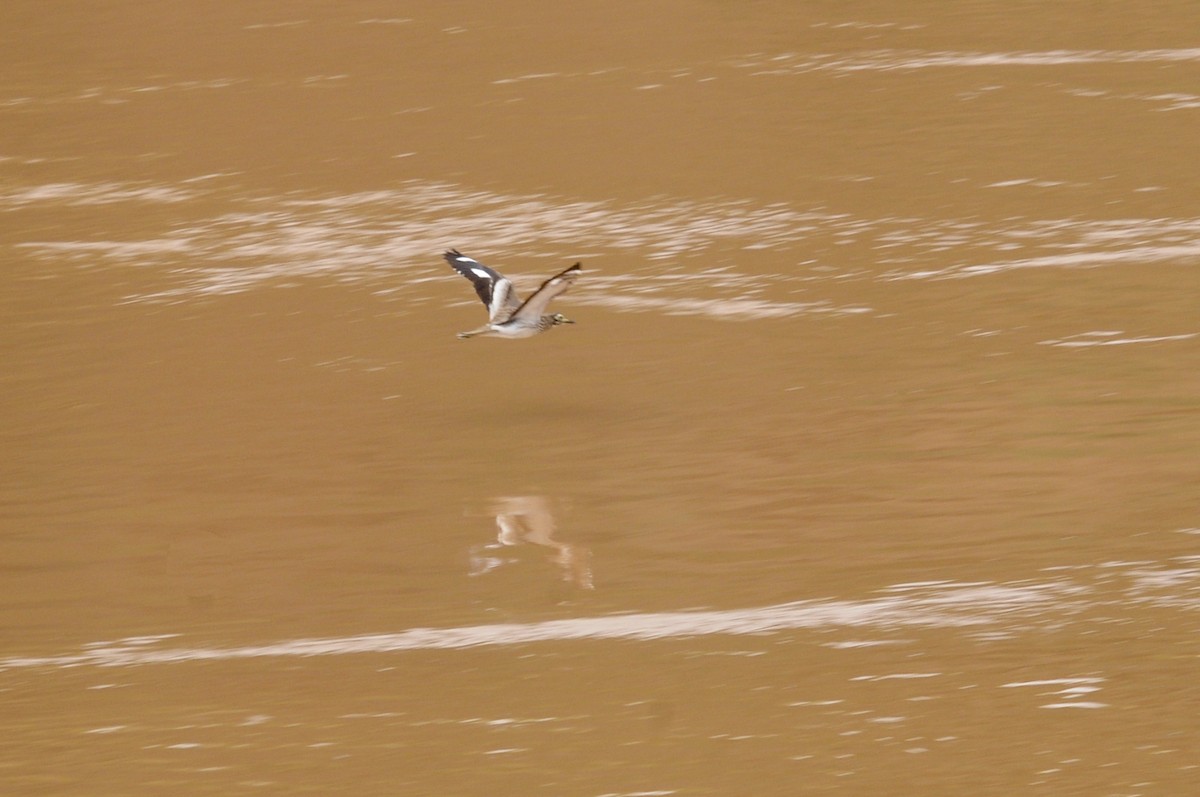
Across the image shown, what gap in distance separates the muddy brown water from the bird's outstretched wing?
472 mm

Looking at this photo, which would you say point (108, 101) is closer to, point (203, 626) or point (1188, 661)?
point (203, 626)

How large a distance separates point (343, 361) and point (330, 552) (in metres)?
1.89

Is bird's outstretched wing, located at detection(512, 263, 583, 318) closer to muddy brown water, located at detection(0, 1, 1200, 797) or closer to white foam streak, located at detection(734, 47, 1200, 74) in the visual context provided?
muddy brown water, located at detection(0, 1, 1200, 797)

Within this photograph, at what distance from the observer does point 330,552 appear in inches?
228

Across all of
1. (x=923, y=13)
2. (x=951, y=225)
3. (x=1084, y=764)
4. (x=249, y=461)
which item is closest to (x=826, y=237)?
(x=951, y=225)

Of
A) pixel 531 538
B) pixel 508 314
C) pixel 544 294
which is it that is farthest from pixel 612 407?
pixel 531 538

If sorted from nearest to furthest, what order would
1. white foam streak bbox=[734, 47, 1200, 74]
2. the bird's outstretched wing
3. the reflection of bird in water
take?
the reflection of bird in water → the bird's outstretched wing → white foam streak bbox=[734, 47, 1200, 74]

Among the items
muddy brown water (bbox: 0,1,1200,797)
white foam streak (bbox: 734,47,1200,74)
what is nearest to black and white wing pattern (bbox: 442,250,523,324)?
muddy brown water (bbox: 0,1,1200,797)

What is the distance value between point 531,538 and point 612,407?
3.94 ft

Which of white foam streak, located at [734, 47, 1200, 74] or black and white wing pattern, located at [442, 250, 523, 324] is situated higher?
white foam streak, located at [734, 47, 1200, 74]

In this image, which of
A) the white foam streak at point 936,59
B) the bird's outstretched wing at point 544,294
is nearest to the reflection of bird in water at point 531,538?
the bird's outstretched wing at point 544,294

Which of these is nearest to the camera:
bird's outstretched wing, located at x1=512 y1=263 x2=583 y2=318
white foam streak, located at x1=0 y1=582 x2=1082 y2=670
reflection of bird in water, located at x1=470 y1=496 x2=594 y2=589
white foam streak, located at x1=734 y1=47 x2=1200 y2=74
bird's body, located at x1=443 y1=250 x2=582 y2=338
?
white foam streak, located at x1=0 y1=582 x2=1082 y2=670

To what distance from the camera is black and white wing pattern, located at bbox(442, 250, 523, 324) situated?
21.5ft

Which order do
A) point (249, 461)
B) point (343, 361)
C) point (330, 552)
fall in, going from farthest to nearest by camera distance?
1. point (343, 361)
2. point (249, 461)
3. point (330, 552)
